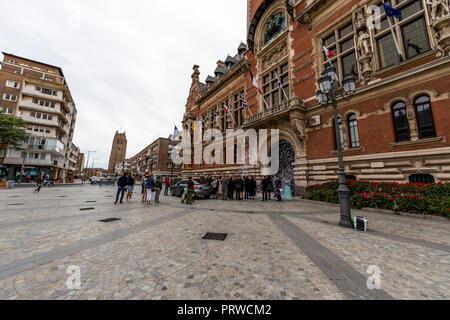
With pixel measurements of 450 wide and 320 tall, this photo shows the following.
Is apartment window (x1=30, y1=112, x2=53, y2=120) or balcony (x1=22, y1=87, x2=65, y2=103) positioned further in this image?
apartment window (x1=30, y1=112, x2=53, y2=120)

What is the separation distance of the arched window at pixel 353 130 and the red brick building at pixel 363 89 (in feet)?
0.20

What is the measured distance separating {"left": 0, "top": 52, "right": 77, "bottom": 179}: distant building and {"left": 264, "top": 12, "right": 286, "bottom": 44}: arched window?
44943mm

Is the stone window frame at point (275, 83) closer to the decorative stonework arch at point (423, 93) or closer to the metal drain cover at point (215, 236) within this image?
the decorative stonework arch at point (423, 93)

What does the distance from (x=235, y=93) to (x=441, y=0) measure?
60.4ft

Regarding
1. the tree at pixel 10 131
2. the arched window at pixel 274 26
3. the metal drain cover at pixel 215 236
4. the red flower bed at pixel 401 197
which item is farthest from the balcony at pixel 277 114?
the tree at pixel 10 131

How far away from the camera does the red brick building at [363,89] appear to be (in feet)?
29.8

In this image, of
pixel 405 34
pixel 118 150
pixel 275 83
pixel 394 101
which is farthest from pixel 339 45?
pixel 118 150

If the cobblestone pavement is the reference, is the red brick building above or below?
above

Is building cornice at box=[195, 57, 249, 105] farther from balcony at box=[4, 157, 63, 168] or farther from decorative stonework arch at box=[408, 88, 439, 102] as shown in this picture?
balcony at box=[4, 157, 63, 168]

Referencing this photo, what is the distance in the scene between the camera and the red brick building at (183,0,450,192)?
909 cm

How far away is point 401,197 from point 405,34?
10.2m

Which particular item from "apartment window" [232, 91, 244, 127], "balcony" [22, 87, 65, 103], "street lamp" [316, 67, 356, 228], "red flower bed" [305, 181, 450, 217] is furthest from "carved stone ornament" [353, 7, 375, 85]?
"balcony" [22, 87, 65, 103]

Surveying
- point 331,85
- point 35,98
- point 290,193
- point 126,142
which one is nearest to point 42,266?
point 331,85

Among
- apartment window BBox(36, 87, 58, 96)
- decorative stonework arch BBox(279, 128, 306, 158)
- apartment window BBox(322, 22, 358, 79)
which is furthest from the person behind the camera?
apartment window BBox(36, 87, 58, 96)
